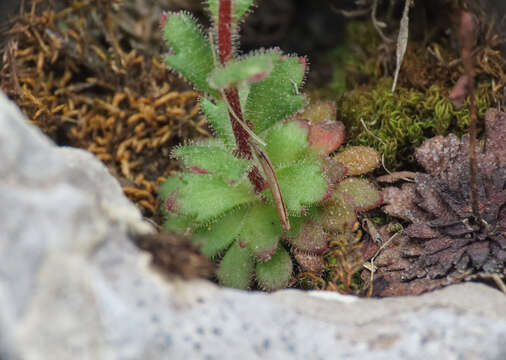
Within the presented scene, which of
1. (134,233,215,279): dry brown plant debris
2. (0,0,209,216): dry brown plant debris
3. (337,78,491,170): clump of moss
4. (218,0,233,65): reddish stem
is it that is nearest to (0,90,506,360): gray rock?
(134,233,215,279): dry brown plant debris

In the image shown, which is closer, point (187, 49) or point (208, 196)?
point (187, 49)

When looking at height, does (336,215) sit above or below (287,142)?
below

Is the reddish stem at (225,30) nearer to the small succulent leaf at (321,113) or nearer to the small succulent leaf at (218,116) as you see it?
the small succulent leaf at (218,116)

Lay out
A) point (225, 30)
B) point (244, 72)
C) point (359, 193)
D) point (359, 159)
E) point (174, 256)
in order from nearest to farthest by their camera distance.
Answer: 1. point (174, 256)
2. point (244, 72)
3. point (225, 30)
4. point (359, 193)
5. point (359, 159)

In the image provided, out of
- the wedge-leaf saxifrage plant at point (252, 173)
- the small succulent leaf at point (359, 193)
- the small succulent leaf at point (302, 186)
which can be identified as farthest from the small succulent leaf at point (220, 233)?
the small succulent leaf at point (359, 193)

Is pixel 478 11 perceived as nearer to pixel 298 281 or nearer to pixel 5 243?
pixel 298 281

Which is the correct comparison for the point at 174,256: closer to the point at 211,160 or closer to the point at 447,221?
the point at 211,160

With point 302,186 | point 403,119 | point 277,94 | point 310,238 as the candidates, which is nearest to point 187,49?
point 277,94

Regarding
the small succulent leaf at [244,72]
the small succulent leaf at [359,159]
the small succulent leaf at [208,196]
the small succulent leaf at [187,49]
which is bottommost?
the small succulent leaf at [208,196]
